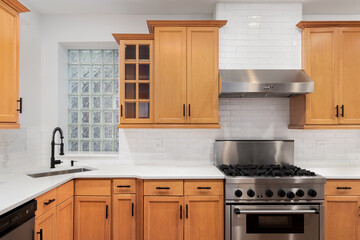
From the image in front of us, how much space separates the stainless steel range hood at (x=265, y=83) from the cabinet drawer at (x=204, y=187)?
0.94 metres

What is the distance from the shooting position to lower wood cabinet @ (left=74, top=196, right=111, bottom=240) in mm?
2535

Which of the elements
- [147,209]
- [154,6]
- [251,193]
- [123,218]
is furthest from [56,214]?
[154,6]

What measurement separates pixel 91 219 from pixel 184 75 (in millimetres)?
1794

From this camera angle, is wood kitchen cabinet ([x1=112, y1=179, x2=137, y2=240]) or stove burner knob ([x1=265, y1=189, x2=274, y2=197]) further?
wood kitchen cabinet ([x1=112, y1=179, x2=137, y2=240])

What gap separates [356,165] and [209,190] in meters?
2.05

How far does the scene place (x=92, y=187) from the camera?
256cm

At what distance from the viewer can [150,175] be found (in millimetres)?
2531

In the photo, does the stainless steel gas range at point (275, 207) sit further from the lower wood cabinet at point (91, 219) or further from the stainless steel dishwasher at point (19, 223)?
the stainless steel dishwasher at point (19, 223)

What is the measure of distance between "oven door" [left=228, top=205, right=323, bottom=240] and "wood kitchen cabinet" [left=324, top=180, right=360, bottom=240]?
120 mm

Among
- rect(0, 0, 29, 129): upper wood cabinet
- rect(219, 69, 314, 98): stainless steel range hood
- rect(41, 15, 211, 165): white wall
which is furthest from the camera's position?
rect(41, 15, 211, 165): white wall

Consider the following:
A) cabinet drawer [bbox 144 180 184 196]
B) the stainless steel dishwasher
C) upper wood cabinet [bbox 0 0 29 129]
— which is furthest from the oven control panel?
upper wood cabinet [bbox 0 0 29 129]

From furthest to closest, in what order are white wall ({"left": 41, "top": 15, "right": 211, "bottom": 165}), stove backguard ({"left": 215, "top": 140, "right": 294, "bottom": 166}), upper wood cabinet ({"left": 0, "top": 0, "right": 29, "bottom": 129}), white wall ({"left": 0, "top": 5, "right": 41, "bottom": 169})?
1. white wall ({"left": 41, "top": 15, "right": 211, "bottom": 165})
2. stove backguard ({"left": 215, "top": 140, "right": 294, "bottom": 166})
3. white wall ({"left": 0, "top": 5, "right": 41, "bottom": 169})
4. upper wood cabinet ({"left": 0, "top": 0, "right": 29, "bottom": 129})

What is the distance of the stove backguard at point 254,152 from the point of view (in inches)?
122

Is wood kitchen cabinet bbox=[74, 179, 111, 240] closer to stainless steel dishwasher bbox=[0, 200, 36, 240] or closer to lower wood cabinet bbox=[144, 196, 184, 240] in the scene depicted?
lower wood cabinet bbox=[144, 196, 184, 240]
